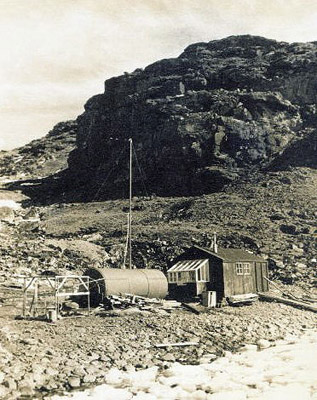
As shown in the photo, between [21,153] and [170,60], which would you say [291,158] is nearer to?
[170,60]

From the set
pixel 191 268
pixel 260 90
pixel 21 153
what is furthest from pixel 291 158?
pixel 21 153

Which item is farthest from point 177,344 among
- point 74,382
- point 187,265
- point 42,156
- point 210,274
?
point 42,156

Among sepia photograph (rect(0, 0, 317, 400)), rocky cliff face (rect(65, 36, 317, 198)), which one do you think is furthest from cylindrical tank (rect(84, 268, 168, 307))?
rocky cliff face (rect(65, 36, 317, 198))

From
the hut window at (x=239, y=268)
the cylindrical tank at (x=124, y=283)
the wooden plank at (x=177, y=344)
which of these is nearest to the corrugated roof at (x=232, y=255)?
the hut window at (x=239, y=268)

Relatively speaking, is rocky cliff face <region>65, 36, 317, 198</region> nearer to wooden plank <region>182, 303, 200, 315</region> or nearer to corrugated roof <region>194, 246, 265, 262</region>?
corrugated roof <region>194, 246, 265, 262</region>

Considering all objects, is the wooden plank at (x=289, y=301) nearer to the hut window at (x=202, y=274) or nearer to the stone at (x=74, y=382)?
the hut window at (x=202, y=274)

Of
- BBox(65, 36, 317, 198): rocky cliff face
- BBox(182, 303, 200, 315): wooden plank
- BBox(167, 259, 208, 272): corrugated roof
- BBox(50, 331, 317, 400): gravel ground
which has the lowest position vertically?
BBox(50, 331, 317, 400): gravel ground
